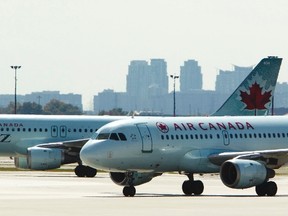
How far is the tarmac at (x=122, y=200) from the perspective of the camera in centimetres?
4250

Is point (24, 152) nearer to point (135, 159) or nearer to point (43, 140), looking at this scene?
point (43, 140)

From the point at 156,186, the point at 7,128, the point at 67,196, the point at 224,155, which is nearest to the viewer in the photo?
the point at 67,196

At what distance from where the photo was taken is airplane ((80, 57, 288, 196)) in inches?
2179

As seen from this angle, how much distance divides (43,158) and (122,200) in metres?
30.6

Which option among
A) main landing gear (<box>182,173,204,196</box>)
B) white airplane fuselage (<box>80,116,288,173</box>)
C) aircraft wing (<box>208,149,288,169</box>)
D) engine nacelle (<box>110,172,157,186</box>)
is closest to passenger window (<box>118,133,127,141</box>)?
white airplane fuselage (<box>80,116,288,173</box>)

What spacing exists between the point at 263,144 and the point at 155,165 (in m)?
6.35

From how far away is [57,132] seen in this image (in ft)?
275

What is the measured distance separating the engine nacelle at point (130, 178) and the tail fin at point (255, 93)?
2696cm

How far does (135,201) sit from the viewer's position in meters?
48.9

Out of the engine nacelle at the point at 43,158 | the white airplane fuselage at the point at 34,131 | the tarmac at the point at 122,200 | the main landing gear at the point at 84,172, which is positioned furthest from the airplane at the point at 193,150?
the white airplane fuselage at the point at 34,131

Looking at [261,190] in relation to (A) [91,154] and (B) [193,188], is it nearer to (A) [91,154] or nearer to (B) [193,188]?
(B) [193,188]

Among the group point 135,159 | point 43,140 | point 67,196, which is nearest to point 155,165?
point 135,159

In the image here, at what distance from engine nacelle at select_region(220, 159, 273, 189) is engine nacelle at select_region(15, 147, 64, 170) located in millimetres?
25982

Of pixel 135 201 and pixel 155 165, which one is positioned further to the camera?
pixel 155 165
